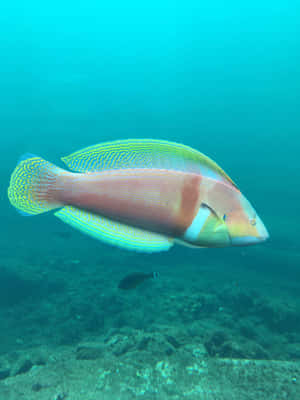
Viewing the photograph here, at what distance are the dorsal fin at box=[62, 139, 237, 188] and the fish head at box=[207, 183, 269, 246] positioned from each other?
6cm

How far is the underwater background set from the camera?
11.1 feet

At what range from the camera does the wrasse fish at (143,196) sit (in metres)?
0.82

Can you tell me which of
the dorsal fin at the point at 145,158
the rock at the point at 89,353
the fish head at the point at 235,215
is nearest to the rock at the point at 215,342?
the rock at the point at 89,353

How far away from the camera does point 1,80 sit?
45.9m

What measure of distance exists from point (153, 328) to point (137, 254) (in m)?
10.2

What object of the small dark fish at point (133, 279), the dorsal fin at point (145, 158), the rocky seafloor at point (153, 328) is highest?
the dorsal fin at point (145, 158)

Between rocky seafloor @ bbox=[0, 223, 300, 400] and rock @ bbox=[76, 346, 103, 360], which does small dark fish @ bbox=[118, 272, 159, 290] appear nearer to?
rocky seafloor @ bbox=[0, 223, 300, 400]

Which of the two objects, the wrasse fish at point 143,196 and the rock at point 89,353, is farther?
the rock at point 89,353

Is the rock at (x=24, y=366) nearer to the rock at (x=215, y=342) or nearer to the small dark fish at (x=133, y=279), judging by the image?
the small dark fish at (x=133, y=279)

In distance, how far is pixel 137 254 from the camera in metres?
15.2

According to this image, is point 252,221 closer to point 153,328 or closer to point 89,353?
point 89,353

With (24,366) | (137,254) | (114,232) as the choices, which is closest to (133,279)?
(24,366)

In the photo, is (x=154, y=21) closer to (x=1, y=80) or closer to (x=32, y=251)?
(x=1, y=80)

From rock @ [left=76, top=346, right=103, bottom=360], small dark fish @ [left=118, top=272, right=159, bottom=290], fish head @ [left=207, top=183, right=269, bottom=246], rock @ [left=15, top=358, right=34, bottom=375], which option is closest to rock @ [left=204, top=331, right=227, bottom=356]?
small dark fish @ [left=118, top=272, right=159, bottom=290]
